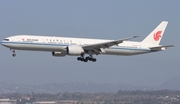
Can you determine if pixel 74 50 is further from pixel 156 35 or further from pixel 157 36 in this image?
pixel 157 36

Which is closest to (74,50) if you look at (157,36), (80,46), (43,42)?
(80,46)

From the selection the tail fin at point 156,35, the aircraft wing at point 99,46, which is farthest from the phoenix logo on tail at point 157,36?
the aircraft wing at point 99,46

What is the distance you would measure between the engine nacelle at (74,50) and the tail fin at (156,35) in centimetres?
1231

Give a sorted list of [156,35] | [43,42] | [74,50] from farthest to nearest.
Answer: [156,35] < [74,50] < [43,42]

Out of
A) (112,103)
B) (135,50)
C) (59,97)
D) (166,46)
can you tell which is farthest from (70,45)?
(59,97)

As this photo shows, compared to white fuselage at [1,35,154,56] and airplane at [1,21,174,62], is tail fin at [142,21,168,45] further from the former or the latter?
white fuselage at [1,35,154,56]

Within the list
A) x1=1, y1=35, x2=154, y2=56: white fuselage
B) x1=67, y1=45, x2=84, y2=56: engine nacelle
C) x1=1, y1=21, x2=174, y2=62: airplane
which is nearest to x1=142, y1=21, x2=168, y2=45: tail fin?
x1=1, y1=21, x2=174, y2=62: airplane

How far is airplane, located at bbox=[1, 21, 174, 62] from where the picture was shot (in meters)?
56.4

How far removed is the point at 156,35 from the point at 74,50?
1676 centimetres

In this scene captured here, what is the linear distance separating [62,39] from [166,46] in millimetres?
15850

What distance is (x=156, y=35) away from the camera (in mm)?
68438

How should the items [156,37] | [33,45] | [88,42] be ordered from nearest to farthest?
[33,45], [88,42], [156,37]

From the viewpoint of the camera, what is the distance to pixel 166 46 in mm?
62562

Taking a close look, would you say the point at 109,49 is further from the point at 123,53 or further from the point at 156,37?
the point at 156,37
